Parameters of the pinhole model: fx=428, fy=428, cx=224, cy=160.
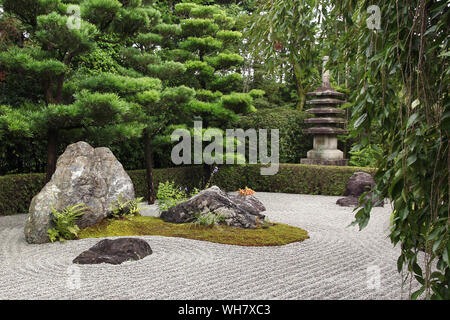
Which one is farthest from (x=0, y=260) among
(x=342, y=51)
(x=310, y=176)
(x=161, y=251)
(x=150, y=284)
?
(x=310, y=176)

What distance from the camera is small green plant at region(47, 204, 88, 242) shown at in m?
4.95

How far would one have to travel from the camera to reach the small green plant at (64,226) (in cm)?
495

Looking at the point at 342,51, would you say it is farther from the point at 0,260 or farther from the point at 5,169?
the point at 5,169

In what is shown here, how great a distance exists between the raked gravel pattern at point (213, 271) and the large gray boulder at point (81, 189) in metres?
0.37

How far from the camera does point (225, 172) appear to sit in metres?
10.4

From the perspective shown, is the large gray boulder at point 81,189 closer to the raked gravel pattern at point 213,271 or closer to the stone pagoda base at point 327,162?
the raked gravel pattern at point 213,271

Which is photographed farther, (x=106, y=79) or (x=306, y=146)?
(x=306, y=146)

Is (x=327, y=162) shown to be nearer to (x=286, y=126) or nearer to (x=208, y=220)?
(x=286, y=126)

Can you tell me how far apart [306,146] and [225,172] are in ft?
10.2

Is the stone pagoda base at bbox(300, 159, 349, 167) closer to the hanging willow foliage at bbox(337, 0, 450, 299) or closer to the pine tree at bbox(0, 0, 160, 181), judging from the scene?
the pine tree at bbox(0, 0, 160, 181)

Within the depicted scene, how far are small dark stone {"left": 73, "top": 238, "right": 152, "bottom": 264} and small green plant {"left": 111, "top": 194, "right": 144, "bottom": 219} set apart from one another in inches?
63.1

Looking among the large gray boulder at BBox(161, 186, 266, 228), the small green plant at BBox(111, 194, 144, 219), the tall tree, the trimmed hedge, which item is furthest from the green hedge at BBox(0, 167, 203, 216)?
the tall tree

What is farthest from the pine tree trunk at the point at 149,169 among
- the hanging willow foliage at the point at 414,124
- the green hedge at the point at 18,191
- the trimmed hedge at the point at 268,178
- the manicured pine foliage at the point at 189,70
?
the hanging willow foliage at the point at 414,124

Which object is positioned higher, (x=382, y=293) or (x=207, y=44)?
(x=207, y=44)
